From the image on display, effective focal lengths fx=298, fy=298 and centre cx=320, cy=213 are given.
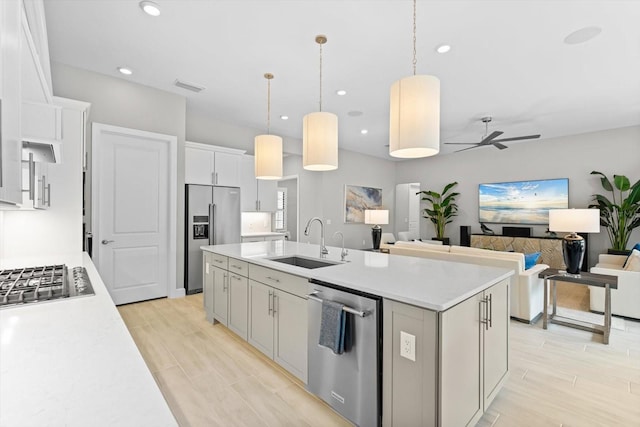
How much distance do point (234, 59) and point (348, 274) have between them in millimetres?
2757

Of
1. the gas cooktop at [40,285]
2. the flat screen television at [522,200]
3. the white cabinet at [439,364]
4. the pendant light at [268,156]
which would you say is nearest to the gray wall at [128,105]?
the pendant light at [268,156]

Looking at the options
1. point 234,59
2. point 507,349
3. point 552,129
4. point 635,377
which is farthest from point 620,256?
point 234,59

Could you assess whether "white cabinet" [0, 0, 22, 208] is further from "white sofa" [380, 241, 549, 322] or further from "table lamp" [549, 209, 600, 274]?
"table lamp" [549, 209, 600, 274]

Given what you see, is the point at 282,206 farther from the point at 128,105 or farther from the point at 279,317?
the point at 279,317

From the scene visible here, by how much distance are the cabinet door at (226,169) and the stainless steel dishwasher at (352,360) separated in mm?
3489

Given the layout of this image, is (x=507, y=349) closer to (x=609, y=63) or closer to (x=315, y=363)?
(x=315, y=363)

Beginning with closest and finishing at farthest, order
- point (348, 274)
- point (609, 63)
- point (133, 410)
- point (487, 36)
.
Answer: point (133, 410)
point (348, 274)
point (487, 36)
point (609, 63)

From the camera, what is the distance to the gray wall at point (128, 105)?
3.53 m

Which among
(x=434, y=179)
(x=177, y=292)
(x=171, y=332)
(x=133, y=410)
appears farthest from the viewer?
(x=434, y=179)

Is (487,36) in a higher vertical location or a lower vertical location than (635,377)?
higher

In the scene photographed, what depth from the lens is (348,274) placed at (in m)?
1.96

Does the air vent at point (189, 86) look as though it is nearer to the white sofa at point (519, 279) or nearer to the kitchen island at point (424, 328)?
the kitchen island at point (424, 328)

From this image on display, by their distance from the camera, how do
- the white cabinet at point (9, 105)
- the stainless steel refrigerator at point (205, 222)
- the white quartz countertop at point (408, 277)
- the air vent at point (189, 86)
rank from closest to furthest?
the white cabinet at point (9, 105) → the white quartz countertop at point (408, 277) → the air vent at point (189, 86) → the stainless steel refrigerator at point (205, 222)

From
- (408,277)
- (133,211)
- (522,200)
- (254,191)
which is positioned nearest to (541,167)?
(522,200)
